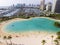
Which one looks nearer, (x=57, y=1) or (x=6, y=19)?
(x=6, y=19)

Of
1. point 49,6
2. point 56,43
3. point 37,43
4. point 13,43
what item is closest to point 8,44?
point 13,43

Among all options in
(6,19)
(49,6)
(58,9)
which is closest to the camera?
(6,19)

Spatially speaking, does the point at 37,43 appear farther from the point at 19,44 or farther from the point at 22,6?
the point at 22,6

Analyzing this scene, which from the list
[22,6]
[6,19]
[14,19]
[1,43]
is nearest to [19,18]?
[14,19]

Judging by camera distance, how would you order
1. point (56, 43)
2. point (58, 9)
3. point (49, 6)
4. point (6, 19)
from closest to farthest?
point (56, 43)
point (6, 19)
point (58, 9)
point (49, 6)

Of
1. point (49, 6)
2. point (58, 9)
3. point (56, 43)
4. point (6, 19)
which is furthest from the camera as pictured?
point (49, 6)

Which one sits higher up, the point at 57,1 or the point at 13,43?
the point at 57,1

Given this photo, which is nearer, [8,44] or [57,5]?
[8,44]

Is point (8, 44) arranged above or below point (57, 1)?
below

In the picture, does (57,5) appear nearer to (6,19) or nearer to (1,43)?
(6,19)
